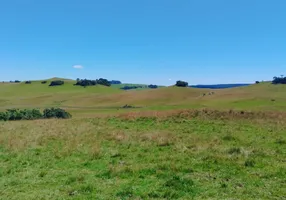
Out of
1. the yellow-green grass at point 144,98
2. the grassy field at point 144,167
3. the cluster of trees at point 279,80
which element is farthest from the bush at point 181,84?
the grassy field at point 144,167

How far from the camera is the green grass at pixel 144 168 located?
9.09m

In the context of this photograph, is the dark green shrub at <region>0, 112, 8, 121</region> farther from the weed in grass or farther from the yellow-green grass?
the weed in grass

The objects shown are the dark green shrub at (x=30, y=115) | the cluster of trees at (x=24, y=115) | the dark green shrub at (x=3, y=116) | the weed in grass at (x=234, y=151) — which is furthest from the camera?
the dark green shrub at (x=30, y=115)

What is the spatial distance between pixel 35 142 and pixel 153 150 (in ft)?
27.8

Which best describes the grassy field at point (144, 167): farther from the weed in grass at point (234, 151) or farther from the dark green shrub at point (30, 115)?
the dark green shrub at point (30, 115)

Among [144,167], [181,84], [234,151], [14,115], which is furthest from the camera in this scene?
[181,84]

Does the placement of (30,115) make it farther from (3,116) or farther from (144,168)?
(144,168)

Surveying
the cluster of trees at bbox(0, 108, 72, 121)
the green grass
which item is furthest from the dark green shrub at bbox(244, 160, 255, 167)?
the cluster of trees at bbox(0, 108, 72, 121)

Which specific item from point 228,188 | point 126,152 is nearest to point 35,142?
point 126,152

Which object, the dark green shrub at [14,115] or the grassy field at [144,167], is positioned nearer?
the grassy field at [144,167]

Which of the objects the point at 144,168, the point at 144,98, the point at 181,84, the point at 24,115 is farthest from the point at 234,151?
the point at 181,84

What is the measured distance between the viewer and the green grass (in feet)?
29.8

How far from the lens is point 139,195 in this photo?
876cm

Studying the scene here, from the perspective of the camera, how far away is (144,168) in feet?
39.2
